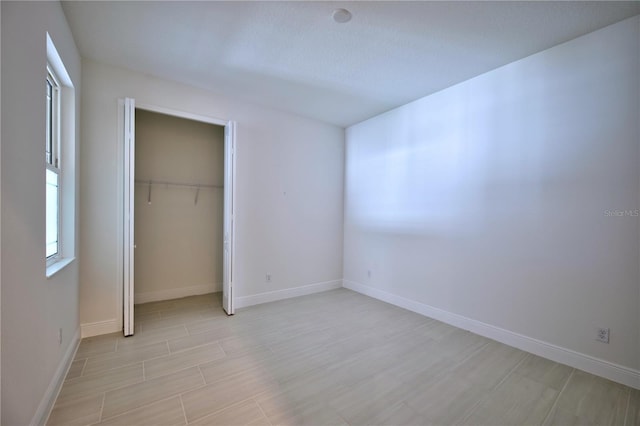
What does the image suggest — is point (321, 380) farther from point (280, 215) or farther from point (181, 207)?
point (181, 207)

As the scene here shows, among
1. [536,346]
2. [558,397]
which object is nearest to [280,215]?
[536,346]

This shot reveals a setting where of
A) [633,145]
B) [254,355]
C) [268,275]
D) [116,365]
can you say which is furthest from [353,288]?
[633,145]

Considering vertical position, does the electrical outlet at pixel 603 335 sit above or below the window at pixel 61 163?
below

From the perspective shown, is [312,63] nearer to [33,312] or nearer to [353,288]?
[33,312]

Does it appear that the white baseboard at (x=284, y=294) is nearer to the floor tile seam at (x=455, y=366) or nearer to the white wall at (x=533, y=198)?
the white wall at (x=533, y=198)

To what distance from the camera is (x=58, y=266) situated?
6.60ft

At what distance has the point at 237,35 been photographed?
2342 millimetres

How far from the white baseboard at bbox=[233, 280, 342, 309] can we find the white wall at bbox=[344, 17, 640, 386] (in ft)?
3.87

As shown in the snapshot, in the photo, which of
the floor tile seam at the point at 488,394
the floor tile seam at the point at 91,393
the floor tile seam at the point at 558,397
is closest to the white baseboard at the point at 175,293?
the floor tile seam at the point at 91,393

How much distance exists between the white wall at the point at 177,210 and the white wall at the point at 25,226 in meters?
1.98

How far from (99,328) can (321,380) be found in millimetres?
2420

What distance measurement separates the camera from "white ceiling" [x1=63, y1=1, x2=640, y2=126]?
79.0 inches

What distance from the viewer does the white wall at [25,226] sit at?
1.25 meters

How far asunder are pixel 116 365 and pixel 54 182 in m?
1.61
